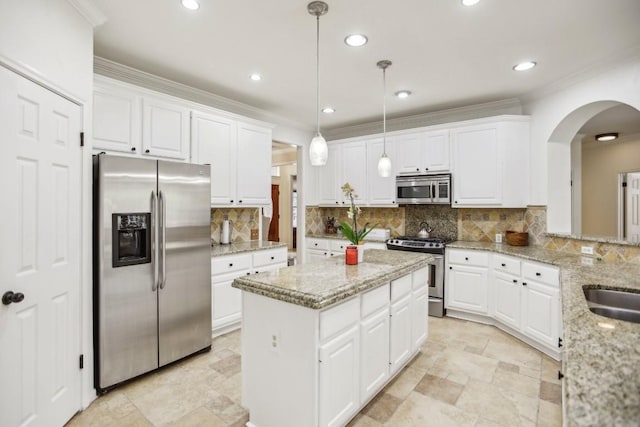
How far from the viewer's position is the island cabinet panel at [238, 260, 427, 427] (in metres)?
1.72

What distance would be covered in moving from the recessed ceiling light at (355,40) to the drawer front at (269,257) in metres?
2.34

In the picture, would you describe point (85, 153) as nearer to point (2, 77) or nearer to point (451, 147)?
point (2, 77)

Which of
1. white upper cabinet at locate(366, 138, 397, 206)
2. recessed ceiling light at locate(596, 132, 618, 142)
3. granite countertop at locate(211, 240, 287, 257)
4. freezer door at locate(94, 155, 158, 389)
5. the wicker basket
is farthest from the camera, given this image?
recessed ceiling light at locate(596, 132, 618, 142)

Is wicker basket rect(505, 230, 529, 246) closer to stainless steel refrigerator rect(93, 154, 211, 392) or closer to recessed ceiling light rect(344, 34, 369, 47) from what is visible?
recessed ceiling light rect(344, 34, 369, 47)

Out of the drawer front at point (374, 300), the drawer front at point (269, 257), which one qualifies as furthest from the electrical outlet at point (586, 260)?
the drawer front at point (269, 257)

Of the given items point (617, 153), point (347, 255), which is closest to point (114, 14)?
point (347, 255)

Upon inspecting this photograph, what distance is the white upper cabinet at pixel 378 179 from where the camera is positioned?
4746mm

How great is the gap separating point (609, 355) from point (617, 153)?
267 inches

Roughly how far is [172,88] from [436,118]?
3404mm

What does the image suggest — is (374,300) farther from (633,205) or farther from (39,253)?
(633,205)

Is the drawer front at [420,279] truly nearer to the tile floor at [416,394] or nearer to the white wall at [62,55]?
the tile floor at [416,394]

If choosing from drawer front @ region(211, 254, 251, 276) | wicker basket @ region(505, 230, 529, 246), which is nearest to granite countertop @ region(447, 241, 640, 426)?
wicker basket @ region(505, 230, 529, 246)

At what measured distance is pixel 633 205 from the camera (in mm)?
5566

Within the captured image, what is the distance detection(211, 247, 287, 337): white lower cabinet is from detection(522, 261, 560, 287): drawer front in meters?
2.77
